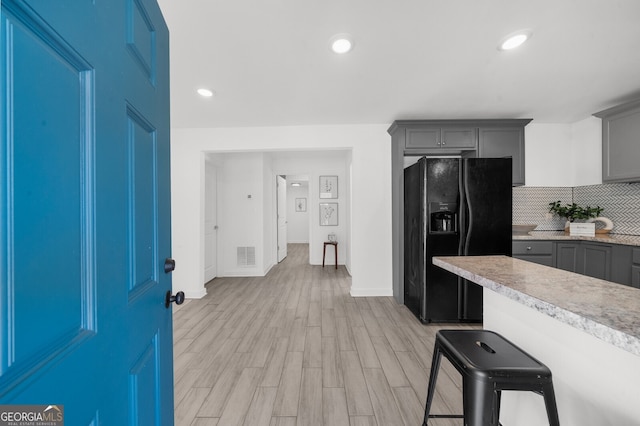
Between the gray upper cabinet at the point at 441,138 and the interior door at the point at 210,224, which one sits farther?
the interior door at the point at 210,224

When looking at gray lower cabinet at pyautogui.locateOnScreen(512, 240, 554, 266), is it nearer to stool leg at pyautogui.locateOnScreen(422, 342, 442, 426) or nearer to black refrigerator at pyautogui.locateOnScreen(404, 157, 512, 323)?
black refrigerator at pyautogui.locateOnScreen(404, 157, 512, 323)

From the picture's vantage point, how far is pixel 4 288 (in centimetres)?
32

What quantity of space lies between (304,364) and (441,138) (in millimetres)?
3017

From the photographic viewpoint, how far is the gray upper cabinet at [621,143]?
8.77ft

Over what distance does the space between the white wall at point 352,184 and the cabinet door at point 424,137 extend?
32cm

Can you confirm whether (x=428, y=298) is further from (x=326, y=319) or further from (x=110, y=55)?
(x=110, y=55)

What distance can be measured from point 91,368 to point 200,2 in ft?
6.08

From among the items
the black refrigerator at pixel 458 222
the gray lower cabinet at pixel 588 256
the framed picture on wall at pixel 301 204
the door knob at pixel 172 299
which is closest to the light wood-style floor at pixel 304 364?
the black refrigerator at pixel 458 222

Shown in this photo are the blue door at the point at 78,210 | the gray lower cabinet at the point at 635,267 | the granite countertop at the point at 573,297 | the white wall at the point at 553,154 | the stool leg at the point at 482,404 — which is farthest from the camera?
the white wall at the point at 553,154

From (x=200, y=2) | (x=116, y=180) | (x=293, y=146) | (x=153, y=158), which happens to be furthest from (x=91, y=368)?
(x=293, y=146)

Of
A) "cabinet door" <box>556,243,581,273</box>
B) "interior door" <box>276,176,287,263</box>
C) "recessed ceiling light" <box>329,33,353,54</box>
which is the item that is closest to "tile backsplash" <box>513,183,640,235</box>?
"cabinet door" <box>556,243,581,273</box>

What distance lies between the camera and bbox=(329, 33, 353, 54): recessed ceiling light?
1760mm

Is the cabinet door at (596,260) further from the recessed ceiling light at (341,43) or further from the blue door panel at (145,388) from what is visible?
the blue door panel at (145,388)

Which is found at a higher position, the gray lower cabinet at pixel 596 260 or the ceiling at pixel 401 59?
the ceiling at pixel 401 59
